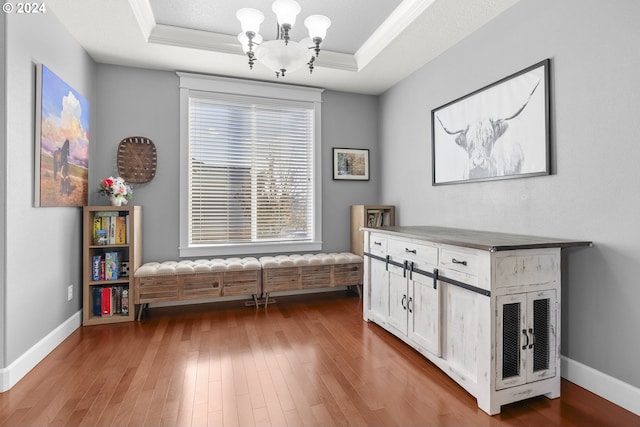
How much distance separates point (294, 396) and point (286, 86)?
344 centimetres

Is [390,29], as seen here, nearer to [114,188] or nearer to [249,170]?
[249,170]

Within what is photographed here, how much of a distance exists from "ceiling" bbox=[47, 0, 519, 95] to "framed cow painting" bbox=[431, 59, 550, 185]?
0.61m

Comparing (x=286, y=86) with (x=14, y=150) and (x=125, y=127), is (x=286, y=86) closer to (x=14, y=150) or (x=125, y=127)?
(x=125, y=127)

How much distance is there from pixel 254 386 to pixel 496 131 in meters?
2.58

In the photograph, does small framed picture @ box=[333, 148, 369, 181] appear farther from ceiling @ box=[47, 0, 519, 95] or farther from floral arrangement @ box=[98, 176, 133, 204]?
floral arrangement @ box=[98, 176, 133, 204]

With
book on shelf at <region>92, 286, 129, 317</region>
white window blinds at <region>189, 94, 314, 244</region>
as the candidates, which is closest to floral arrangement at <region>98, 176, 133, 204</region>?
white window blinds at <region>189, 94, 314, 244</region>

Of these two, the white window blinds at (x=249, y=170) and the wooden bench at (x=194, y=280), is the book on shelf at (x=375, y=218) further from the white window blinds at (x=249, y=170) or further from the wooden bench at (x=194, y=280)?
the wooden bench at (x=194, y=280)

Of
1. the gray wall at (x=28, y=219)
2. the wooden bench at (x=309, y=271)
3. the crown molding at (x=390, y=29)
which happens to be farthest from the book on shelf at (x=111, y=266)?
the crown molding at (x=390, y=29)

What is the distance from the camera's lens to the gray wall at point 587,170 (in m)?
1.84

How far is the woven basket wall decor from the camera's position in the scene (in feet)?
11.8

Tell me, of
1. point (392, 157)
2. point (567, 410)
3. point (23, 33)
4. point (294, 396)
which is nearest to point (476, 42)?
point (392, 157)

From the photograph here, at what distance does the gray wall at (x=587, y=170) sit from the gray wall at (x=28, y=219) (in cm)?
340

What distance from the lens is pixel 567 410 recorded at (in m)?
1.83

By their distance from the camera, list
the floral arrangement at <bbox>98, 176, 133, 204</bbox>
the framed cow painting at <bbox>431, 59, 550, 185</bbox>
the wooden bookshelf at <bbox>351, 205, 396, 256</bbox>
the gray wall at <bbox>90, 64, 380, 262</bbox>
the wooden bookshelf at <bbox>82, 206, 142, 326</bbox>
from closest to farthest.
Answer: the framed cow painting at <bbox>431, 59, 550, 185</bbox> → the wooden bookshelf at <bbox>82, 206, 142, 326</bbox> → the floral arrangement at <bbox>98, 176, 133, 204</bbox> → the gray wall at <bbox>90, 64, 380, 262</bbox> → the wooden bookshelf at <bbox>351, 205, 396, 256</bbox>
